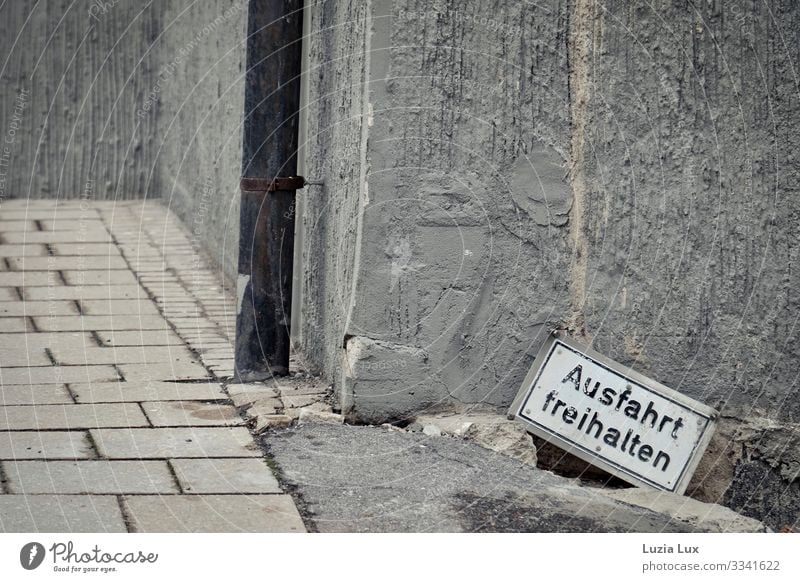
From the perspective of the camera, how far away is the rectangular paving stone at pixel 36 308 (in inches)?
183

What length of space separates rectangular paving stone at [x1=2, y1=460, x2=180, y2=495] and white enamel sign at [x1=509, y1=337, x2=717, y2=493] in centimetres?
109

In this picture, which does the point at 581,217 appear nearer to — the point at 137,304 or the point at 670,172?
the point at 670,172

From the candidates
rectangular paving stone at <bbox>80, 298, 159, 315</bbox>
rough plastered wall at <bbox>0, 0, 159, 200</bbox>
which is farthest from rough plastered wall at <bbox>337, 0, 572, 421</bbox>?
rough plastered wall at <bbox>0, 0, 159, 200</bbox>

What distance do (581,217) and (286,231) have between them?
0.98 meters

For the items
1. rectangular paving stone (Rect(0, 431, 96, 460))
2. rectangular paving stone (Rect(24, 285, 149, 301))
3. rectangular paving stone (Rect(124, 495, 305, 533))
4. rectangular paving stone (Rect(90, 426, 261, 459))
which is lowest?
rectangular paving stone (Rect(124, 495, 305, 533))

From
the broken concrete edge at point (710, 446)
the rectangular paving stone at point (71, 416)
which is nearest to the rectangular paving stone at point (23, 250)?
the rectangular paving stone at point (71, 416)

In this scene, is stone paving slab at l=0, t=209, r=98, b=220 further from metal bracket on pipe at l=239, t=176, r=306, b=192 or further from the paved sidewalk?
metal bracket on pipe at l=239, t=176, r=306, b=192

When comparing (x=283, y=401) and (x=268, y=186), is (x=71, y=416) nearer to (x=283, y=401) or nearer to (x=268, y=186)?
(x=283, y=401)

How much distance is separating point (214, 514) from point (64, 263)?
9.57 ft

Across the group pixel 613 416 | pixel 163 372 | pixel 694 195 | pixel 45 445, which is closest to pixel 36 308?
pixel 163 372

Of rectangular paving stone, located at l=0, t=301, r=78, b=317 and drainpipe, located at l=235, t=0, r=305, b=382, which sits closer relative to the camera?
drainpipe, located at l=235, t=0, r=305, b=382

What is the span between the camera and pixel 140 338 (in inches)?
172

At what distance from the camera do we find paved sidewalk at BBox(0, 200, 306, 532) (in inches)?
111

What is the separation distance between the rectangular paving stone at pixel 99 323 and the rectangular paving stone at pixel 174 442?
118 centimetres
